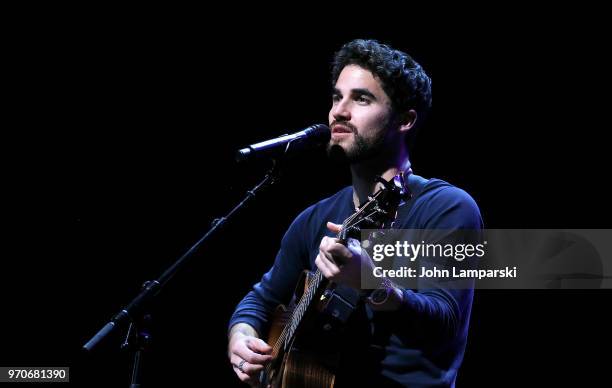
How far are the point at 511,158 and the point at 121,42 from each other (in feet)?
8.17

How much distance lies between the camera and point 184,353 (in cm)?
367

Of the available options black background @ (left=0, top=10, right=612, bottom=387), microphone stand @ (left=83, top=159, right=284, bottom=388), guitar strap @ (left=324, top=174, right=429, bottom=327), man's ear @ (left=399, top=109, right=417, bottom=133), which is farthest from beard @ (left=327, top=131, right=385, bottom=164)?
black background @ (left=0, top=10, right=612, bottom=387)

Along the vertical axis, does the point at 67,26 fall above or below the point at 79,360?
above

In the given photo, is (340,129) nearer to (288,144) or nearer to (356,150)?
(356,150)

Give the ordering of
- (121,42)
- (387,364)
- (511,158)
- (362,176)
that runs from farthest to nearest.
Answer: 1. (121,42)
2. (511,158)
3. (362,176)
4. (387,364)

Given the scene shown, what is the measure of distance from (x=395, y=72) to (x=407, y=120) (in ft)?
0.72

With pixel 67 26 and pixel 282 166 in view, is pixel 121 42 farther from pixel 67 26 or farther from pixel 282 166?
pixel 282 166

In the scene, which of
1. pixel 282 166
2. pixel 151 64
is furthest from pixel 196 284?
pixel 282 166

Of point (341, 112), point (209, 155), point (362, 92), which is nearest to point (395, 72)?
point (362, 92)

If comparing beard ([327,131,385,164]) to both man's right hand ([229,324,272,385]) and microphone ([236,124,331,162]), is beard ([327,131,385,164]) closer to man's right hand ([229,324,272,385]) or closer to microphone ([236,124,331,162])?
microphone ([236,124,331,162])

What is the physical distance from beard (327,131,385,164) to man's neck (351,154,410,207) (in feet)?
0.20

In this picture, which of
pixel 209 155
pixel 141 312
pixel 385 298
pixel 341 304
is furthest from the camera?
pixel 209 155

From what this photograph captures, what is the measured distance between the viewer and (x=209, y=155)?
387 cm

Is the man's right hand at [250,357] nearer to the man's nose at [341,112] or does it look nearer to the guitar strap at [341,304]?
the guitar strap at [341,304]
